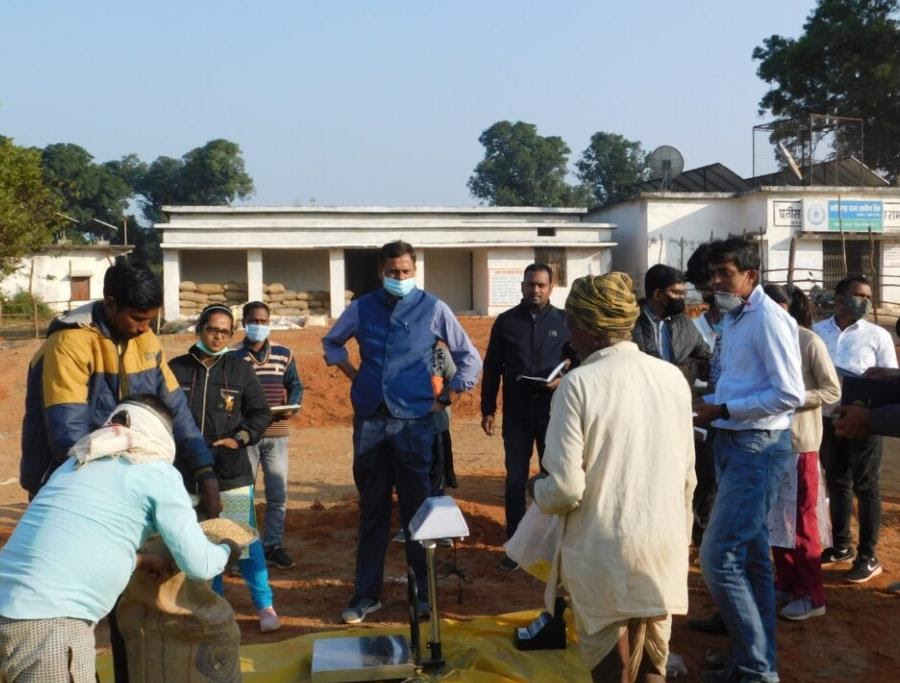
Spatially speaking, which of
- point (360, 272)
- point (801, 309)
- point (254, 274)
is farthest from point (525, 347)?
point (360, 272)

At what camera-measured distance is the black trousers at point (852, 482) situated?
18.6ft

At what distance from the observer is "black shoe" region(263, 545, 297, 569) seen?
598 cm

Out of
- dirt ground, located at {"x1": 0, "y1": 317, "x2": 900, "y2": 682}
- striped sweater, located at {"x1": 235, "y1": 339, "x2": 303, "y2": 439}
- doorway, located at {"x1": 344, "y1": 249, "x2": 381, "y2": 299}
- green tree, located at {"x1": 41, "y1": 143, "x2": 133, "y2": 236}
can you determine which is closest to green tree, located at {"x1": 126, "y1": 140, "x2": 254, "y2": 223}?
green tree, located at {"x1": 41, "y1": 143, "x2": 133, "y2": 236}

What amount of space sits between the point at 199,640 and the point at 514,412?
3.18 metres

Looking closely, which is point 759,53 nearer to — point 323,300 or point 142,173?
point 323,300

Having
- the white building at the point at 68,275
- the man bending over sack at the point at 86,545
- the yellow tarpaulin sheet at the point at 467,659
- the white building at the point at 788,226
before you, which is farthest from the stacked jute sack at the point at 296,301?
the man bending over sack at the point at 86,545

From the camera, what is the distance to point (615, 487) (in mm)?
2955

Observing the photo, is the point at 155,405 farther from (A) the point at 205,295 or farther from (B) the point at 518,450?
(A) the point at 205,295

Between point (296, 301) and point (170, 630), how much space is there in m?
23.7

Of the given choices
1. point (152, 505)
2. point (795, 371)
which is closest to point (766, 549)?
point (795, 371)

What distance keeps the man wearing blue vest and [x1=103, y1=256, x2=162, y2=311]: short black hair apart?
1.56 m

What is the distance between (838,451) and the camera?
5.81m

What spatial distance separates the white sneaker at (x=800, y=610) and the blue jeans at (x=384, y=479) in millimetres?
2024

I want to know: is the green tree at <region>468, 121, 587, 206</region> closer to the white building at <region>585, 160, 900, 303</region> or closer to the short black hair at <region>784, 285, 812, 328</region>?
the white building at <region>585, 160, 900, 303</region>
